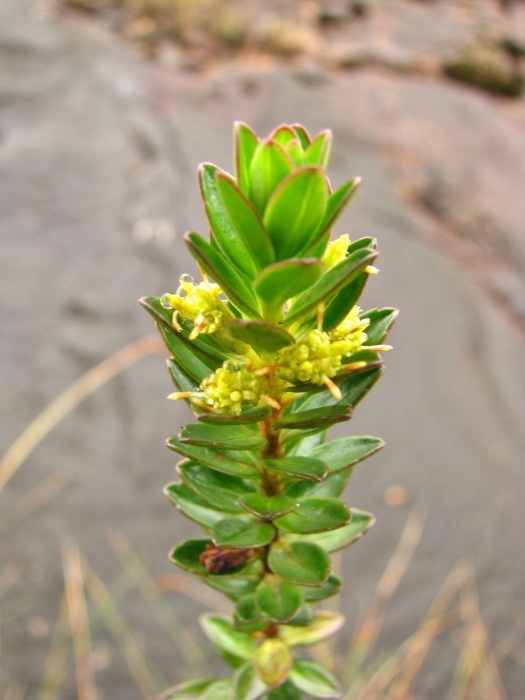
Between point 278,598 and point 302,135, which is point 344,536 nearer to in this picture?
point 278,598

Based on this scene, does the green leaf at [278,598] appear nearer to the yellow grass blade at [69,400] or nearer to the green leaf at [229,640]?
the green leaf at [229,640]

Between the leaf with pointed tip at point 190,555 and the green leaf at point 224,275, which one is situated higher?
the green leaf at point 224,275

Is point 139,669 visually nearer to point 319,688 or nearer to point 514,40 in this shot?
point 319,688

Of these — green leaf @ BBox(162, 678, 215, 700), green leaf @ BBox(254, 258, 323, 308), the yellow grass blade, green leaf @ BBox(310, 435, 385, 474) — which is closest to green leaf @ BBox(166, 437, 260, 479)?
green leaf @ BBox(310, 435, 385, 474)

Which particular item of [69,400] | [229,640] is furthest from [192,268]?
[229,640]

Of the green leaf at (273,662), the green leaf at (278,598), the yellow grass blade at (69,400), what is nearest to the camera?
the green leaf at (278,598)

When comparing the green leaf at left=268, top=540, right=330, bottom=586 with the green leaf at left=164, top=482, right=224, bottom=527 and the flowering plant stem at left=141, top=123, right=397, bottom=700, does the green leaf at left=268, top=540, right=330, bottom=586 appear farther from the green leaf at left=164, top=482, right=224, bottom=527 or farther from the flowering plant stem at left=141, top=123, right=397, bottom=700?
the green leaf at left=164, top=482, right=224, bottom=527

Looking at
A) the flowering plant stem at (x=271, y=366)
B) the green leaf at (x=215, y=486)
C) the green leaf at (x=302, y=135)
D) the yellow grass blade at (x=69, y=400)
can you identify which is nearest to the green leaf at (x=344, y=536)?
the flowering plant stem at (x=271, y=366)
